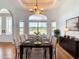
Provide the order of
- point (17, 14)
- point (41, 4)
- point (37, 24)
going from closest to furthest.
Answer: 1. point (41, 4)
2. point (17, 14)
3. point (37, 24)

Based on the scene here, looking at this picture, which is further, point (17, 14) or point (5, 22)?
point (5, 22)

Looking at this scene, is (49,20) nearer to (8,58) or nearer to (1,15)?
(1,15)

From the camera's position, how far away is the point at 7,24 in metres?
13.6

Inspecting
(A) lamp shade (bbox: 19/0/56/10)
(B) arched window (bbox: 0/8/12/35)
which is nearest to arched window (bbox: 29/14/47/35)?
(A) lamp shade (bbox: 19/0/56/10)

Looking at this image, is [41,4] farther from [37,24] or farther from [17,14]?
[17,14]

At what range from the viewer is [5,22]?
13.7 m

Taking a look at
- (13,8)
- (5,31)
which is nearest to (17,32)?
(5,31)

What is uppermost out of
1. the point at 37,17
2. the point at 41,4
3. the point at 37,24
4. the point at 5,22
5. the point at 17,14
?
the point at 41,4

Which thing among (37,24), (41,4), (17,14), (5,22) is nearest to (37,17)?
(37,24)

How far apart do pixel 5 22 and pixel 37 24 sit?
10.1 feet

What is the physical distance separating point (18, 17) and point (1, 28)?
207cm

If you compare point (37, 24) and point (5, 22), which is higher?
point (5, 22)

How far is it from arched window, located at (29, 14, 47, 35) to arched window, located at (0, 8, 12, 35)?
1.98 metres

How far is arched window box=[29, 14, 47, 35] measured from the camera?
44.6 ft
